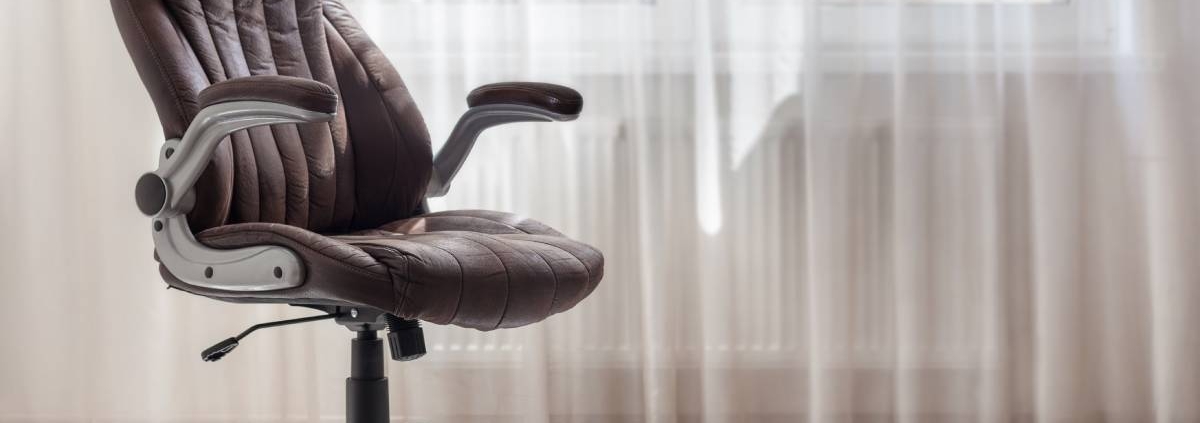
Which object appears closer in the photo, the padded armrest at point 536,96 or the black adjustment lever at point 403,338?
the black adjustment lever at point 403,338

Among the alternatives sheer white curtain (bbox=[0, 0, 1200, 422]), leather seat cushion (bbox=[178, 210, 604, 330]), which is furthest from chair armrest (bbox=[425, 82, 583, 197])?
sheer white curtain (bbox=[0, 0, 1200, 422])

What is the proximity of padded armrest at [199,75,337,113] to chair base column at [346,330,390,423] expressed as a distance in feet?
1.02

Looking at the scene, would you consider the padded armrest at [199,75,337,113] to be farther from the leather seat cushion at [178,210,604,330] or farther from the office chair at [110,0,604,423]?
the leather seat cushion at [178,210,604,330]

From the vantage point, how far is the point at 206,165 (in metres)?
1.07

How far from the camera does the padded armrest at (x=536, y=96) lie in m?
1.27

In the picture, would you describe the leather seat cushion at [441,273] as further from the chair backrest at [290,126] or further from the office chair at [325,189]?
the chair backrest at [290,126]

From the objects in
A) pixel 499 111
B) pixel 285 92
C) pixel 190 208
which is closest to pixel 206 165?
pixel 190 208

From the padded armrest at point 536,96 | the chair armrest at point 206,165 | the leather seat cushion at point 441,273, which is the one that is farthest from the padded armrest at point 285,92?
the padded armrest at point 536,96

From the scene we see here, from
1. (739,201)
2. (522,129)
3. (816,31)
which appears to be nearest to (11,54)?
(522,129)

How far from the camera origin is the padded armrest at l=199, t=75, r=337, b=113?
3.04 feet

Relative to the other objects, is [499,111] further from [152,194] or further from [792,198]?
[792,198]

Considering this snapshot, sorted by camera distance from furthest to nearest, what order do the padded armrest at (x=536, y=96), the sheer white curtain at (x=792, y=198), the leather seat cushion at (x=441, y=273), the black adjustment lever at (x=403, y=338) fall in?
the sheer white curtain at (x=792, y=198)
the padded armrest at (x=536, y=96)
the black adjustment lever at (x=403, y=338)
the leather seat cushion at (x=441, y=273)

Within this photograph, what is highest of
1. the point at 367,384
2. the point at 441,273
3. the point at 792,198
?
the point at 792,198

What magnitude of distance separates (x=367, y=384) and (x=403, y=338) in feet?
0.42
